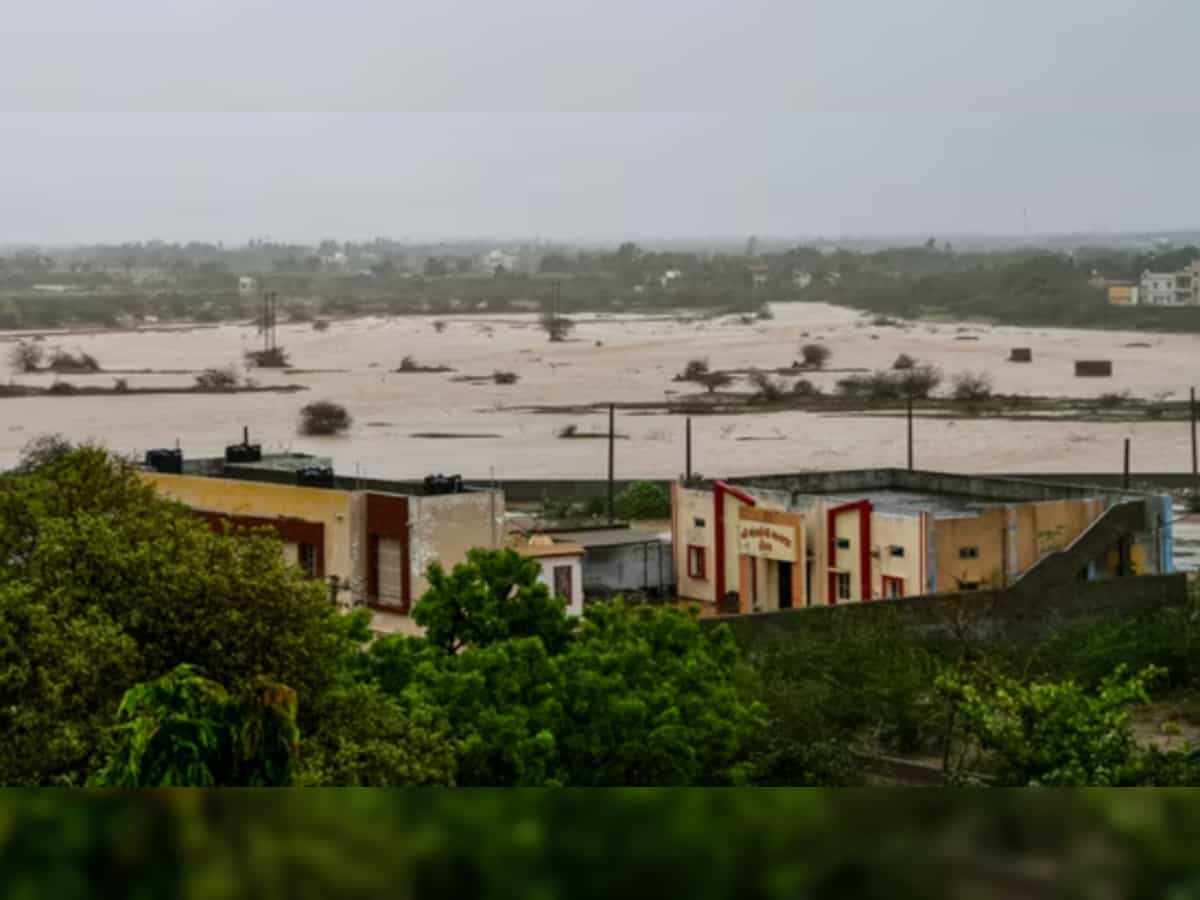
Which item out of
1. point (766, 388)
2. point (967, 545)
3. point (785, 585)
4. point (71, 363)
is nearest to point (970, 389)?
point (766, 388)

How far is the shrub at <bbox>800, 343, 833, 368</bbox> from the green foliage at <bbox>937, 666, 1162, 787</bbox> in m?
11.6

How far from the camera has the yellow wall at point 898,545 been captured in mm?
5426

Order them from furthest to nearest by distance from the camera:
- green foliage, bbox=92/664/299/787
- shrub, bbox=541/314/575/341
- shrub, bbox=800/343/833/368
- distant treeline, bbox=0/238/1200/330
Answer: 1. shrub, bbox=800/343/833/368
2. shrub, bbox=541/314/575/341
3. distant treeline, bbox=0/238/1200/330
4. green foliage, bbox=92/664/299/787

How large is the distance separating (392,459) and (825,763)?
22.0 feet

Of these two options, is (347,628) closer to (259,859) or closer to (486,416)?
(259,859)

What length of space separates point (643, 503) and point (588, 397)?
5.51 m

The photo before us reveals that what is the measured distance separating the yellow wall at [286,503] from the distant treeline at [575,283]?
14.7 feet

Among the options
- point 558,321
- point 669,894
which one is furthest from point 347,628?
point 558,321

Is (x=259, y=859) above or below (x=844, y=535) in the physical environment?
above

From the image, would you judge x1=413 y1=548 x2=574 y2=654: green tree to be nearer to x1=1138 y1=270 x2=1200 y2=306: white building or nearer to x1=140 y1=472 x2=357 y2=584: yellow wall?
x1=140 y1=472 x2=357 y2=584: yellow wall

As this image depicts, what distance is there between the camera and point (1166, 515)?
598 centimetres

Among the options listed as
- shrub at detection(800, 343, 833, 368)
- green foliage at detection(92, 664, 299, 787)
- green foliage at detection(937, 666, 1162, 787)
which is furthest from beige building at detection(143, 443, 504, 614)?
shrub at detection(800, 343, 833, 368)

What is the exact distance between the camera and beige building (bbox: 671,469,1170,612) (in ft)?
18.0

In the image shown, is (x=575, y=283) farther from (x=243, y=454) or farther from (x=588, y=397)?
(x=243, y=454)
